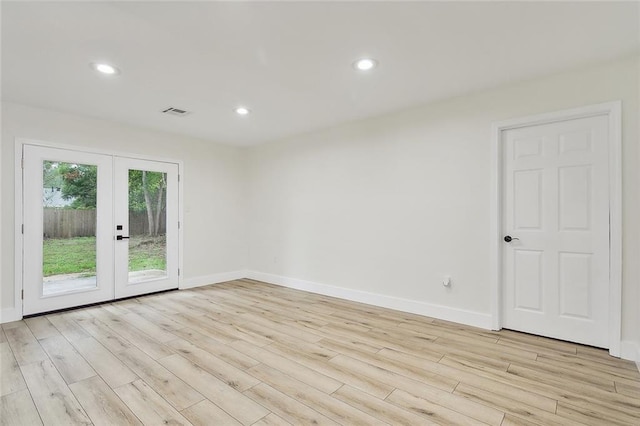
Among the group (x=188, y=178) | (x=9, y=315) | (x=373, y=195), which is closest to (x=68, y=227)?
(x=9, y=315)

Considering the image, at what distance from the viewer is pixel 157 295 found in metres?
4.77

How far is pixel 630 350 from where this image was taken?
8.45 ft

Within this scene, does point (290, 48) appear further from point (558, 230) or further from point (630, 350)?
point (630, 350)

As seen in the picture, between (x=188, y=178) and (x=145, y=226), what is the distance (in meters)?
1.05

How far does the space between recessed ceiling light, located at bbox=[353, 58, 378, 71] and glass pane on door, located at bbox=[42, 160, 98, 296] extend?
3852mm

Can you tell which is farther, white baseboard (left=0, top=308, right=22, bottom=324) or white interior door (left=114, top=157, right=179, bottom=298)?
white interior door (left=114, top=157, right=179, bottom=298)

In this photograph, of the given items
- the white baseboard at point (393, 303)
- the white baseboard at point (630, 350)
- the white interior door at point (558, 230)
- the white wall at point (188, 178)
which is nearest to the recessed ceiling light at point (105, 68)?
the white wall at point (188, 178)

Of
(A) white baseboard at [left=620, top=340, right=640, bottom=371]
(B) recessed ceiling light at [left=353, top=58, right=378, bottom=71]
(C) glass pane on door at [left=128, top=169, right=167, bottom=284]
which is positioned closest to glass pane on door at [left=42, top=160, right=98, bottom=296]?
(C) glass pane on door at [left=128, top=169, right=167, bottom=284]

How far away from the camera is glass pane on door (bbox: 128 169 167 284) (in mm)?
4629

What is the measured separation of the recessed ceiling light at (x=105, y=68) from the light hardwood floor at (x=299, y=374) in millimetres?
2577

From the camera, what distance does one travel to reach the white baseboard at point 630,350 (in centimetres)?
253

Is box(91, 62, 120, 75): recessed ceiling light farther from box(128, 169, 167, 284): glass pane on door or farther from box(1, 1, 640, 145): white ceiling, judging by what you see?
box(128, 169, 167, 284): glass pane on door

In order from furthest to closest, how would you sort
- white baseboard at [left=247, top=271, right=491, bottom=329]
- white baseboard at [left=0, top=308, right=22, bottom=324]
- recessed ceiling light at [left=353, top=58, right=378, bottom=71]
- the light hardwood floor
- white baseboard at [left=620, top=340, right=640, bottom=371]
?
white baseboard at [left=0, top=308, right=22, bottom=324]
white baseboard at [left=247, top=271, right=491, bottom=329]
recessed ceiling light at [left=353, top=58, right=378, bottom=71]
white baseboard at [left=620, top=340, right=640, bottom=371]
the light hardwood floor

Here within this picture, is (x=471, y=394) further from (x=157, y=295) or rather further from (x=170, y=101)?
(x=157, y=295)
